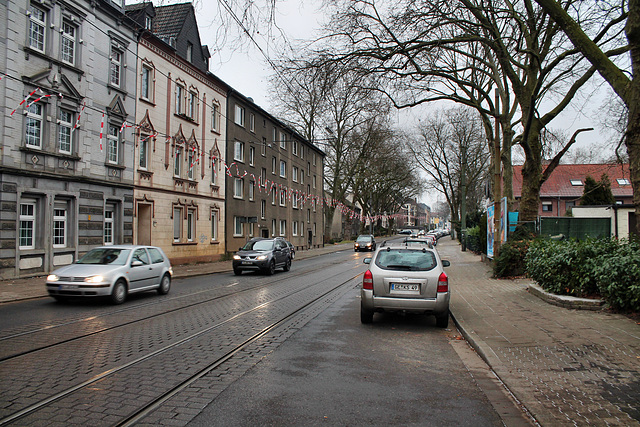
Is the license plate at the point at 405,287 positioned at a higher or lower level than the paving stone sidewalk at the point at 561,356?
higher

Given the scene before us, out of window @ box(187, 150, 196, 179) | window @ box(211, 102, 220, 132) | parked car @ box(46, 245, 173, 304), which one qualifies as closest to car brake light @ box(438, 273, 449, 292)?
parked car @ box(46, 245, 173, 304)

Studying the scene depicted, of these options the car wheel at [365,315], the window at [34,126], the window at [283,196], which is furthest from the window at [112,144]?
the window at [283,196]

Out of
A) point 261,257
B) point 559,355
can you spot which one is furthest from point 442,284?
point 261,257

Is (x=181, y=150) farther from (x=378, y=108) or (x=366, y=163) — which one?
(x=366, y=163)

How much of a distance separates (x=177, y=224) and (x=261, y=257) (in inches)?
304

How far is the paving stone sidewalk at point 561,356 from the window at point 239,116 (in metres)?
24.7

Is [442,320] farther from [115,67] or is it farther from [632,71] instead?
[115,67]

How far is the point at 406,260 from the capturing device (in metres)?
8.99

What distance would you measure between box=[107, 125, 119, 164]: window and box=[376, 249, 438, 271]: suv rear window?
14.9 m

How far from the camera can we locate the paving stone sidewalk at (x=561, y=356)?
441 centimetres

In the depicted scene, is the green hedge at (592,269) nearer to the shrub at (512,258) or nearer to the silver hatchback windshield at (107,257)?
the shrub at (512,258)

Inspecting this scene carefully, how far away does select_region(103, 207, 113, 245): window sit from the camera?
785 inches

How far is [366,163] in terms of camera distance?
54625 mm

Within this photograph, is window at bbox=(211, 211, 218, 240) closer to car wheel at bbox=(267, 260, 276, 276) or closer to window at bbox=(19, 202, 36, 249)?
car wheel at bbox=(267, 260, 276, 276)
